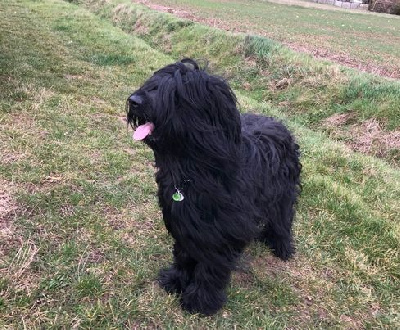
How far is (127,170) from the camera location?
5.34m

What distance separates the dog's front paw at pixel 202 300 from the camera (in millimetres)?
3293

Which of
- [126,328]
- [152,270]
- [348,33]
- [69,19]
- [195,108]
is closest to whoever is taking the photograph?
[195,108]

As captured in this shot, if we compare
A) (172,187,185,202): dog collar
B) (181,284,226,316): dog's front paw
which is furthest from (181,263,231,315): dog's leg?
(172,187,185,202): dog collar

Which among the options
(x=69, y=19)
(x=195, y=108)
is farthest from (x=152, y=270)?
(x=69, y=19)

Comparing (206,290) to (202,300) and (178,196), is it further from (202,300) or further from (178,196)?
(178,196)

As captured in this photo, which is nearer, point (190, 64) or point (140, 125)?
point (140, 125)

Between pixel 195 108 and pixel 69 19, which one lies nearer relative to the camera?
pixel 195 108

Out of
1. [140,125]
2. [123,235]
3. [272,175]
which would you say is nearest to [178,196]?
[140,125]

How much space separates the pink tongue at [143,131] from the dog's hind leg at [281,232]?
188 cm

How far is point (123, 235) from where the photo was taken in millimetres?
4125

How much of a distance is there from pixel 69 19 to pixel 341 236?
14.7 m

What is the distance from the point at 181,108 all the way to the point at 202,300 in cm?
162

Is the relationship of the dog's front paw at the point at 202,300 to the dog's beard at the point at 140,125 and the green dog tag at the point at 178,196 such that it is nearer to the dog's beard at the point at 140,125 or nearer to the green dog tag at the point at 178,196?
the green dog tag at the point at 178,196

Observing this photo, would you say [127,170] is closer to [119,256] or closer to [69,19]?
[119,256]
